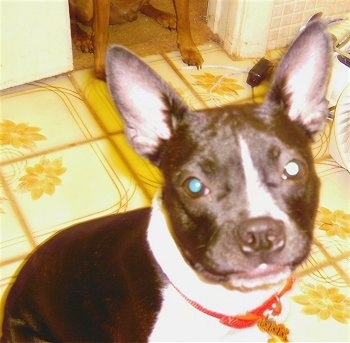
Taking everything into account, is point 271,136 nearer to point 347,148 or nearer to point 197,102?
point 347,148

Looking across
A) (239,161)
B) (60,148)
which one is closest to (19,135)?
(60,148)

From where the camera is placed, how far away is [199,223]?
181cm

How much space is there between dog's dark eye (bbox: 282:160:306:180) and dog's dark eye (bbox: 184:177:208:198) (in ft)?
0.76

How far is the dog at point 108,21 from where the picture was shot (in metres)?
3.87

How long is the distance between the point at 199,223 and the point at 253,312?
1.27 feet

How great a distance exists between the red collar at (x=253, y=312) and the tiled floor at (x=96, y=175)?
1.77 feet

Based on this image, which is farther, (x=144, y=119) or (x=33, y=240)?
(x=33, y=240)

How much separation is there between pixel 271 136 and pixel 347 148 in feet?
5.25

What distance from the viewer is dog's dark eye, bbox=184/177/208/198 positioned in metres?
1.79

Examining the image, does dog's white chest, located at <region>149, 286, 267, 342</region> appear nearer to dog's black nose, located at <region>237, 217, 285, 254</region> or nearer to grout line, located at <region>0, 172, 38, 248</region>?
dog's black nose, located at <region>237, 217, 285, 254</region>

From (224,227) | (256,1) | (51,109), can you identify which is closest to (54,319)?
(224,227)

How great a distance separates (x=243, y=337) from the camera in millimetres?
2072

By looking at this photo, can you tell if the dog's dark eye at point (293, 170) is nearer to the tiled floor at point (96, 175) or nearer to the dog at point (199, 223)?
the dog at point (199, 223)

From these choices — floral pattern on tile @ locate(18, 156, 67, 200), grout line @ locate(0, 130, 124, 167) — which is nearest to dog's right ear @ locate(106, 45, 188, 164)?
floral pattern on tile @ locate(18, 156, 67, 200)
